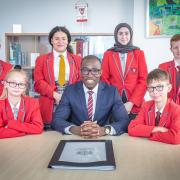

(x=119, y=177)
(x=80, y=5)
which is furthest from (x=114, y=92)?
(x=80, y=5)

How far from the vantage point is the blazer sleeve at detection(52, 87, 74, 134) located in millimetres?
1934

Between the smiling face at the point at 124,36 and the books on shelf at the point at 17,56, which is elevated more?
the smiling face at the point at 124,36

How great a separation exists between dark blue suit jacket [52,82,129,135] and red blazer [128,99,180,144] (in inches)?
6.9

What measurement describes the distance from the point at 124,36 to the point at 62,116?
1.06 metres

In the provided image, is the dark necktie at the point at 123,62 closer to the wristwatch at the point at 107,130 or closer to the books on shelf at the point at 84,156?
the wristwatch at the point at 107,130

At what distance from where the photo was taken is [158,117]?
6.01 feet

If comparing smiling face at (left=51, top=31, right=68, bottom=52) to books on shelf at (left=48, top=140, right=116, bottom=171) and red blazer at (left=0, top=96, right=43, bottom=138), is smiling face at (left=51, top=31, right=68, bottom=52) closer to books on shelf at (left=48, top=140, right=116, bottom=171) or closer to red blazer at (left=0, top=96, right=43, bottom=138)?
red blazer at (left=0, top=96, right=43, bottom=138)

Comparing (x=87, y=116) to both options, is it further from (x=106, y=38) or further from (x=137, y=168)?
(x=106, y=38)

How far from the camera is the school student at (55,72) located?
252 centimetres

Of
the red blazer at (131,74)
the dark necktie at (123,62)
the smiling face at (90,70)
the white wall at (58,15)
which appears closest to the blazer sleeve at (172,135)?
the smiling face at (90,70)

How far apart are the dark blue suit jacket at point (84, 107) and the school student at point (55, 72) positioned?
1.24 feet

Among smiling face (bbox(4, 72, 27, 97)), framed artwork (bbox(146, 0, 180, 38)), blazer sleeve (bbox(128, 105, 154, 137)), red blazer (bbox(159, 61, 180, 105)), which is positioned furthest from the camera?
framed artwork (bbox(146, 0, 180, 38))

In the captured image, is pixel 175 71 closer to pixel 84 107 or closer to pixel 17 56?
pixel 84 107

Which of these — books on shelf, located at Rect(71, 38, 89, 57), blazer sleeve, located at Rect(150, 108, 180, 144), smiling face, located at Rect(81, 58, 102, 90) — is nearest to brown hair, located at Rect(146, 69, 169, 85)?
blazer sleeve, located at Rect(150, 108, 180, 144)
